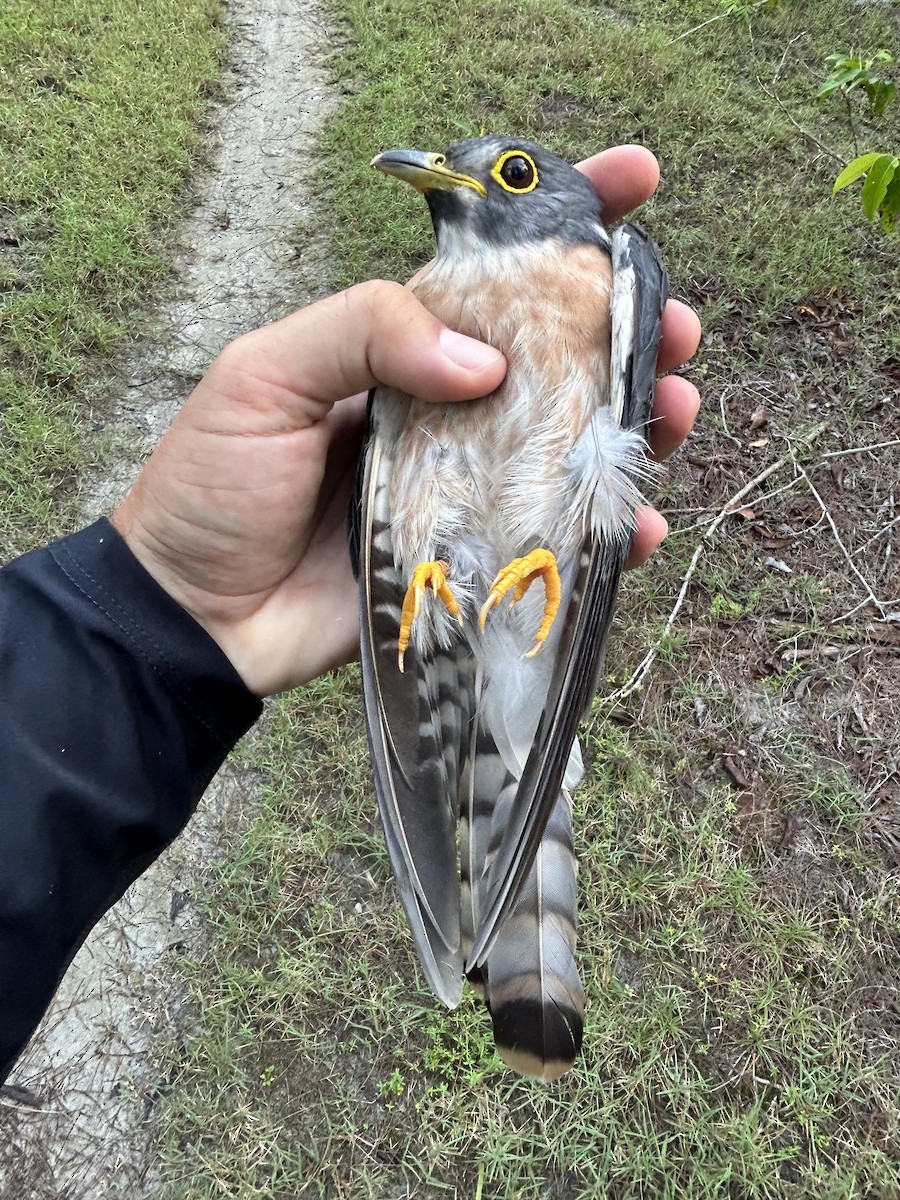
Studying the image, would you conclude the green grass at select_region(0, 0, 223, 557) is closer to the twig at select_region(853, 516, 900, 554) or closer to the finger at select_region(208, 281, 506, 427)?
the finger at select_region(208, 281, 506, 427)

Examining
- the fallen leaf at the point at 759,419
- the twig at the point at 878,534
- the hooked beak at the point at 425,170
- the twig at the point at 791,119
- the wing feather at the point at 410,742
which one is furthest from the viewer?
the twig at the point at 791,119

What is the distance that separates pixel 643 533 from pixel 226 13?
826cm

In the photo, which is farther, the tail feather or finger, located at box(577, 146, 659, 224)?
finger, located at box(577, 146, 659, 224)

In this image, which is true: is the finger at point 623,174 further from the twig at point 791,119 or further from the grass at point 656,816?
the twig at point 791,119

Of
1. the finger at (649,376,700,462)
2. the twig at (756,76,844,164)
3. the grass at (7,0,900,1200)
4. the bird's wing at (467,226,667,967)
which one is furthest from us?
the twig at (756,76,844,164)

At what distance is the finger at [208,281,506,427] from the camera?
240 centimetres

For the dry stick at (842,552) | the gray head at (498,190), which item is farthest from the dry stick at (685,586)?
the gray head at (498,190)

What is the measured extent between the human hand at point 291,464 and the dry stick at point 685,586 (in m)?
1.22

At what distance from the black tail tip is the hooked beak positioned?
2667 mm

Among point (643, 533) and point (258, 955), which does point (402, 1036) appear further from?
point (643, 533)

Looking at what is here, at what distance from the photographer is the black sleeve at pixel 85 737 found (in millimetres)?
2334

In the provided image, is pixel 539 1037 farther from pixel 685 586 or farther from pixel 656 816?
pixel 685 586

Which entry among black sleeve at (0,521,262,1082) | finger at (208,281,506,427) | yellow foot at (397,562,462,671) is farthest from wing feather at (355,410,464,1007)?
black sleeve at (0,521,262,1082)

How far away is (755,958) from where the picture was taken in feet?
11.9
